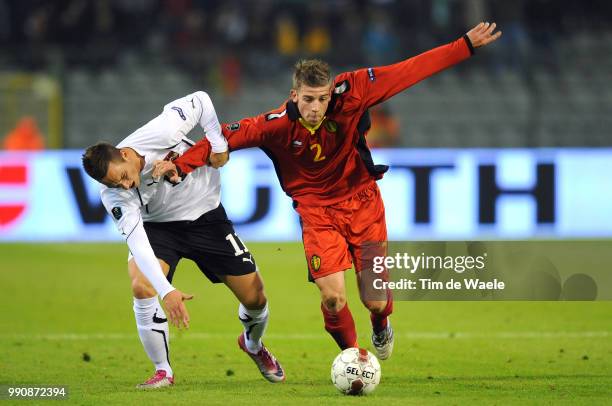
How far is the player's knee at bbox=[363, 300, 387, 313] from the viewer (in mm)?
6496

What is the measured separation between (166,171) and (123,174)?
0.28 m

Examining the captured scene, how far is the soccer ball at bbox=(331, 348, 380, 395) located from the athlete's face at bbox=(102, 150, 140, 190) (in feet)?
4.82

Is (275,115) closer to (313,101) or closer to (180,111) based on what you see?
(313,101)

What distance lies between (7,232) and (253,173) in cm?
313

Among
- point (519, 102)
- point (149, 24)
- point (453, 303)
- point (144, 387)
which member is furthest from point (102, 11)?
point (144, 387)

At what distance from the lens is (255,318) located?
6.70 metres

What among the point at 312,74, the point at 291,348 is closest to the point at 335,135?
the point at 312,74

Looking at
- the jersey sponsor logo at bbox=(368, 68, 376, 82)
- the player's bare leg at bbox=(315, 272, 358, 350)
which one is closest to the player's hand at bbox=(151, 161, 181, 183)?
the player's bare leg at bbox=(315, 272, 358, 350)

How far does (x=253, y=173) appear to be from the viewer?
13.5 m

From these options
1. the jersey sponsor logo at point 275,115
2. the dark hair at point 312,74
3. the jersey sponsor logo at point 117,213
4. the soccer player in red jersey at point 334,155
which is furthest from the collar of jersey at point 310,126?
the jersey sponsor logo at point 117,213

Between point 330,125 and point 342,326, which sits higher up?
point 330,125

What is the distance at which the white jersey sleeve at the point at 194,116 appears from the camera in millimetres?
6332

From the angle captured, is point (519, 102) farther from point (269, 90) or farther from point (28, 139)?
point (28, 139)

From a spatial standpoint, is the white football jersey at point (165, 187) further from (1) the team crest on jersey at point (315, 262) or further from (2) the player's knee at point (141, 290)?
(1) the team crest on jersey at point (315, 262)
